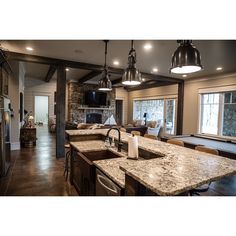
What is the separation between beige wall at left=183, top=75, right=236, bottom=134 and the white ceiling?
77cm

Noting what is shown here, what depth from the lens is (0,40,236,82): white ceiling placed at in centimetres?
313

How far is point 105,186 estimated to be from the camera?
1521mm

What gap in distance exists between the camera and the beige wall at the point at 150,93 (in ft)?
23.7

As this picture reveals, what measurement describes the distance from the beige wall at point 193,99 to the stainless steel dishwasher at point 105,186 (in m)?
5.11

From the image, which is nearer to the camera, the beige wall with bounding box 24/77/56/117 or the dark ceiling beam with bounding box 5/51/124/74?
the dark ceiling beam with bounding box 5/51/124/74

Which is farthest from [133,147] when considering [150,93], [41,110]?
[41,110]

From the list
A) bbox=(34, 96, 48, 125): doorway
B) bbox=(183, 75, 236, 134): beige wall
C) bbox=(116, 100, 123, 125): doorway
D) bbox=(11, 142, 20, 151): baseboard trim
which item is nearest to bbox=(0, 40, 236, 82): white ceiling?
bbox=(183, 75, 236, 134): beige wall

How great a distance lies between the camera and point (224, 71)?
5.04 meters

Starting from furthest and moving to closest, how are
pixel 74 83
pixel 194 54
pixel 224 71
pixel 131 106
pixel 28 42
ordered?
pixel 131 106 < pixel 74 83 < pixel 224 71 < pixel 28 42 < pixel 194 54

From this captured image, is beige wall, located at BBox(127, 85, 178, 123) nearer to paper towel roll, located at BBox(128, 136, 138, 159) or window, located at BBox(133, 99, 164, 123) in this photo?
window, located at BBox(133, 99, 164, 123)

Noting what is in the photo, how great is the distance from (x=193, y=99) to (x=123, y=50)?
3.72 m
